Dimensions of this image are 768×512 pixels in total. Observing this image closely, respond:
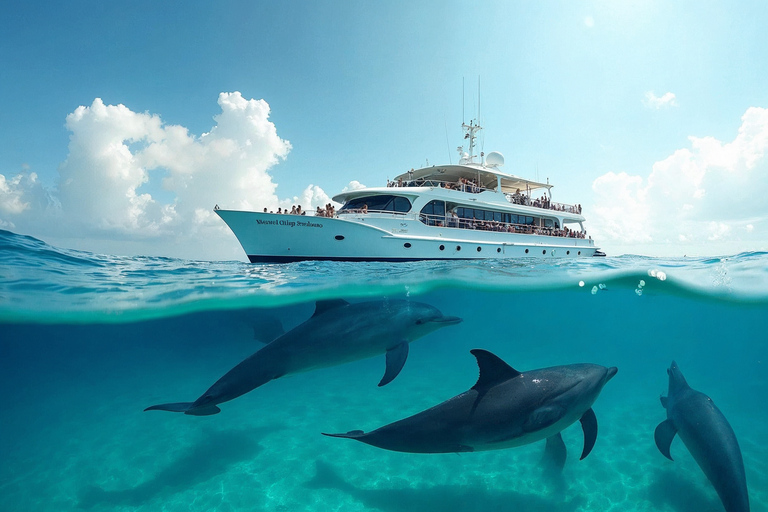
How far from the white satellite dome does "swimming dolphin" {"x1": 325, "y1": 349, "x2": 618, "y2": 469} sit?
2544cm

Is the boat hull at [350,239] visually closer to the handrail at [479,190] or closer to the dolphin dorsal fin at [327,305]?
the handrail at [479,190]

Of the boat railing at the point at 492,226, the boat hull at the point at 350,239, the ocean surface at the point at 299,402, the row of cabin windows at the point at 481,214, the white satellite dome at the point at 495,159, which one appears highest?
the white satellite dome at the point at 495,159

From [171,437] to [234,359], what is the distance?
779 inches

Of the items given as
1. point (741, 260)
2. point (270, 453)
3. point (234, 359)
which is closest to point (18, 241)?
point (270, 453)

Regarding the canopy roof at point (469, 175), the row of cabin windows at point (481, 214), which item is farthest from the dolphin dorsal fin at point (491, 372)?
the canopy roof at point (469, 175)

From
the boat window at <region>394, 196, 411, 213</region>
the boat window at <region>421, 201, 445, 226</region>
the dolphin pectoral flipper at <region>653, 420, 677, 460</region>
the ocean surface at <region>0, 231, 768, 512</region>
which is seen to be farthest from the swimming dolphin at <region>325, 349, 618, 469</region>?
the boat window at <region>421, 201, 445, 226</region>

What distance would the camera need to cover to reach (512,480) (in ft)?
21.4

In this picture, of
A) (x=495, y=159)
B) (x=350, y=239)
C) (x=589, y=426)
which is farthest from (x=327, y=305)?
(x=495, y=159)

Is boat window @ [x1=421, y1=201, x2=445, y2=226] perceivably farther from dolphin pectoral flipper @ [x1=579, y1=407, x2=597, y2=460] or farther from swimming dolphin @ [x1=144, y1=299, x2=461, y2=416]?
dolphin pectoral flipper @ [x1=579, y1=407, x2=597, y2=460]

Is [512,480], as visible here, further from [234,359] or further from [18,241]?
[234,359]

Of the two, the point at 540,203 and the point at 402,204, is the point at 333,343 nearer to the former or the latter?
the point at 402,204

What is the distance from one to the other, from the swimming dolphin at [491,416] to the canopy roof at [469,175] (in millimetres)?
18761

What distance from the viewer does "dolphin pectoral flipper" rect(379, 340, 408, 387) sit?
512cm

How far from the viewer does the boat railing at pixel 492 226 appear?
18.8m
